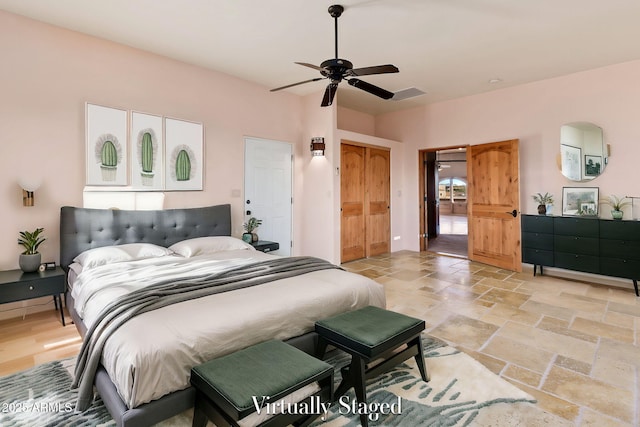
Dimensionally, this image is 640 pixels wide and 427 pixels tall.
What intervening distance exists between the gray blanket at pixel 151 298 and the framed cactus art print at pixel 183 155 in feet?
6.92

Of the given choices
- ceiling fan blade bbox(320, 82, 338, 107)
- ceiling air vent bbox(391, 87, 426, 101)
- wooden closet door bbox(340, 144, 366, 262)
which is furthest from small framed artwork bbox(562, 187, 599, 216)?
ceiling fan blade bbox(320, 82, 338, 107)

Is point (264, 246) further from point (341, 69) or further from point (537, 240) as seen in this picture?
point (537, 240)

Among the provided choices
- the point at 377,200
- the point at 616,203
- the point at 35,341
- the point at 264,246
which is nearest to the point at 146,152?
the point at 264,246

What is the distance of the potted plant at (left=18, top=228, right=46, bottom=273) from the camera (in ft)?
10.4

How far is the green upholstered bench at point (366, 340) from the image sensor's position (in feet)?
6.25

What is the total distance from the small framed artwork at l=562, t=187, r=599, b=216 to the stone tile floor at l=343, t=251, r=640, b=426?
1.02 m

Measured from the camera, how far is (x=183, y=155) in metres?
4.41

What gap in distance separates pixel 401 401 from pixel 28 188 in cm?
390

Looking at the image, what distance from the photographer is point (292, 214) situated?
5.80 meters

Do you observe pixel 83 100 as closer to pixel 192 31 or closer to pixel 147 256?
pixel 192 31

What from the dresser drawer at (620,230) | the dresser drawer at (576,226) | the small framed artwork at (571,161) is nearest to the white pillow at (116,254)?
the dresser drawer at (576,226)

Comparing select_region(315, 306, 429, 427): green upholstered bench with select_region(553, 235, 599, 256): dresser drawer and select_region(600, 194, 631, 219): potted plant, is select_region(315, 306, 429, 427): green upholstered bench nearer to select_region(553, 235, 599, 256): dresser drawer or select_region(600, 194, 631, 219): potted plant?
select_region(553, 235, 599, 256): dresser drawer

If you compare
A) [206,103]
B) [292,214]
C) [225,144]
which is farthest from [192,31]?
[292,214]

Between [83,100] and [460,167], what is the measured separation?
591 inches
